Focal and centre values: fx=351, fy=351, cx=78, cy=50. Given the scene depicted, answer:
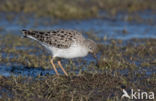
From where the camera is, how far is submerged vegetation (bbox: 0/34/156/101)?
8.12 m

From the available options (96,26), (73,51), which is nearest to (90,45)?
(73,51)

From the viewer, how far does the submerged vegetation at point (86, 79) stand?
26.6ft

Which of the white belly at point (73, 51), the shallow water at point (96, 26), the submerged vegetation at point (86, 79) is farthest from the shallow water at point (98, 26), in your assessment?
the white belly at point (73, 51)

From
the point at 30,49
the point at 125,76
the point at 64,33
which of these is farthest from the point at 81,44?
the point at 30,49

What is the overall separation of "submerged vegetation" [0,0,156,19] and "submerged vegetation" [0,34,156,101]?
5562 mm

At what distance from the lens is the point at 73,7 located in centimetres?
1809

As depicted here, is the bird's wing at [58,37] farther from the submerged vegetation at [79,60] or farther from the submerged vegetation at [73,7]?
the submerged vegetation at [73,7]

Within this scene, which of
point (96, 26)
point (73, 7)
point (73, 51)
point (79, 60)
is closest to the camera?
point (73, 51)

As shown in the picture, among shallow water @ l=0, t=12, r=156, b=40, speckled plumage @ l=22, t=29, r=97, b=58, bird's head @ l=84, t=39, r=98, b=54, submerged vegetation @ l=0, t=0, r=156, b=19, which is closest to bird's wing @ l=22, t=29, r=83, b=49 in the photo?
speckled plumage @ l=22, t=29, r=97, b=58

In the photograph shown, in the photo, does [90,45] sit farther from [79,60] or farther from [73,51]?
[79,60]

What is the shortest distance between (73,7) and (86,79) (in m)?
9.70

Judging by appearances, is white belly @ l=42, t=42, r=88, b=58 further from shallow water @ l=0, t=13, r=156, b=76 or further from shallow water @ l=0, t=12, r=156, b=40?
shallow water @ l=0, t=12, r=156, b=40

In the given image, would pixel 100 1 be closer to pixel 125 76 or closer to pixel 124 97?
pixel 125 76

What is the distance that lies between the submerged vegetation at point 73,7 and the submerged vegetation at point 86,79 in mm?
5562
